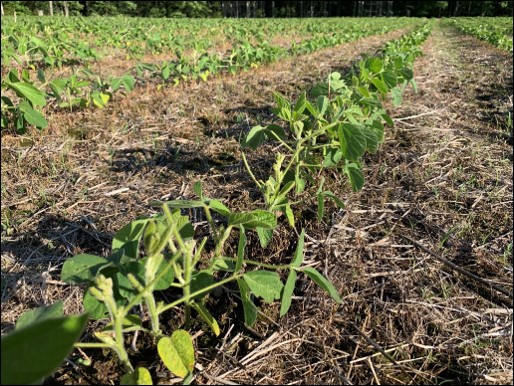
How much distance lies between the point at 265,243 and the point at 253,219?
0.26 m

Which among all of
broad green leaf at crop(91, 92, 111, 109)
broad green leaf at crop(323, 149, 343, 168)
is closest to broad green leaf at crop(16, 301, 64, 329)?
broad green leaf at crop(323, 149, 343, 168)

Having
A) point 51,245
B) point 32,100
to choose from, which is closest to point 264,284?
point 51,245

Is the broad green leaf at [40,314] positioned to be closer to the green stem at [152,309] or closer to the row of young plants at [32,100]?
the green stem at [152,309]

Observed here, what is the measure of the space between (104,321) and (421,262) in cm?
114

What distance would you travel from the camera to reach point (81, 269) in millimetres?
850

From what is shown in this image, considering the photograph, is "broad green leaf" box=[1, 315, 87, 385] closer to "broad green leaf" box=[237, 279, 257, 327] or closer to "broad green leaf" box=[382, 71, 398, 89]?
"broad green leaf" box=[237, 279, 257, 327]

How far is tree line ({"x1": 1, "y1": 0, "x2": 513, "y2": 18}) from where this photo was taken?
35.2 meters

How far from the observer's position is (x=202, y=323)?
1.25 metres

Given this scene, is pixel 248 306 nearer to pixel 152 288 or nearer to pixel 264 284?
pixel 264 284

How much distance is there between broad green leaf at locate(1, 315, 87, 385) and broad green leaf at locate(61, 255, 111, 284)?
0.96 feet

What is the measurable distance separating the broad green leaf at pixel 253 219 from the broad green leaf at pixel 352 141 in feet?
1.85

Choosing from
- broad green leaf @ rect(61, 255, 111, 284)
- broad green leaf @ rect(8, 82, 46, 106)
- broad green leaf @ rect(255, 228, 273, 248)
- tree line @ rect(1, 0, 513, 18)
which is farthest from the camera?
tree line @ rect(1, 0, 513, 18)

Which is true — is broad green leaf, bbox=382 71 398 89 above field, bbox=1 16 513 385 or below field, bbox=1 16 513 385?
above

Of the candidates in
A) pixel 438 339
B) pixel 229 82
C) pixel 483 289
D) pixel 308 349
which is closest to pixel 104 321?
pixel 308 349
